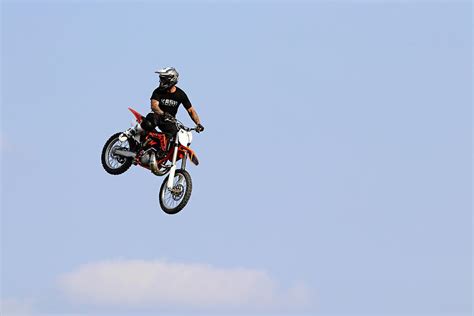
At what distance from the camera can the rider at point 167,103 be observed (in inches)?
1069

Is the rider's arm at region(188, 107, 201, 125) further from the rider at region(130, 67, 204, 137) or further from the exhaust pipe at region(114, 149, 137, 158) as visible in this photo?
the exhaust pipe at region(114, 149, 137, 158)

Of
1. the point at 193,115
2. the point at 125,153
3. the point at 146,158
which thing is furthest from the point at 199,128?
the point at 125,153

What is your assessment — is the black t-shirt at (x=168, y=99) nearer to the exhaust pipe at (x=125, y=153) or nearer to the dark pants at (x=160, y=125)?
the dark pants at (x=160, y=125)

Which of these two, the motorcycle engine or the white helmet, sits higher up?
the white helmet

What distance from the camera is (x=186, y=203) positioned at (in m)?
26.7

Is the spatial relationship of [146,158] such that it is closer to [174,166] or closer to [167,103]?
[174,166]

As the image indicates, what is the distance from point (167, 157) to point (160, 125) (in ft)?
2.68

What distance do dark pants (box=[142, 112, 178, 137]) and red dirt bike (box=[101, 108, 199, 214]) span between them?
0.33 ft

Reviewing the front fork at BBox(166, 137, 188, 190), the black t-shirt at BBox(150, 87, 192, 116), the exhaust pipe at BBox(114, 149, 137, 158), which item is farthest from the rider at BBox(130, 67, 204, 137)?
the exhaust pipe at BBox(114, 149, 137, 158)

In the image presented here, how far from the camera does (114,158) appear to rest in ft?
95.3

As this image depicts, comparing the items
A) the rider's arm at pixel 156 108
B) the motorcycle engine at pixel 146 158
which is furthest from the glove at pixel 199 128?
the motorcycle engine at pixel 146 158

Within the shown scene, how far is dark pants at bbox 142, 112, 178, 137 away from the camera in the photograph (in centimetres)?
2722

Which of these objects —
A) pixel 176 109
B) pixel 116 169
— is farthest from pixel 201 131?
pixel 116 169

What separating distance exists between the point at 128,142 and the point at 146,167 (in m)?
1.17
